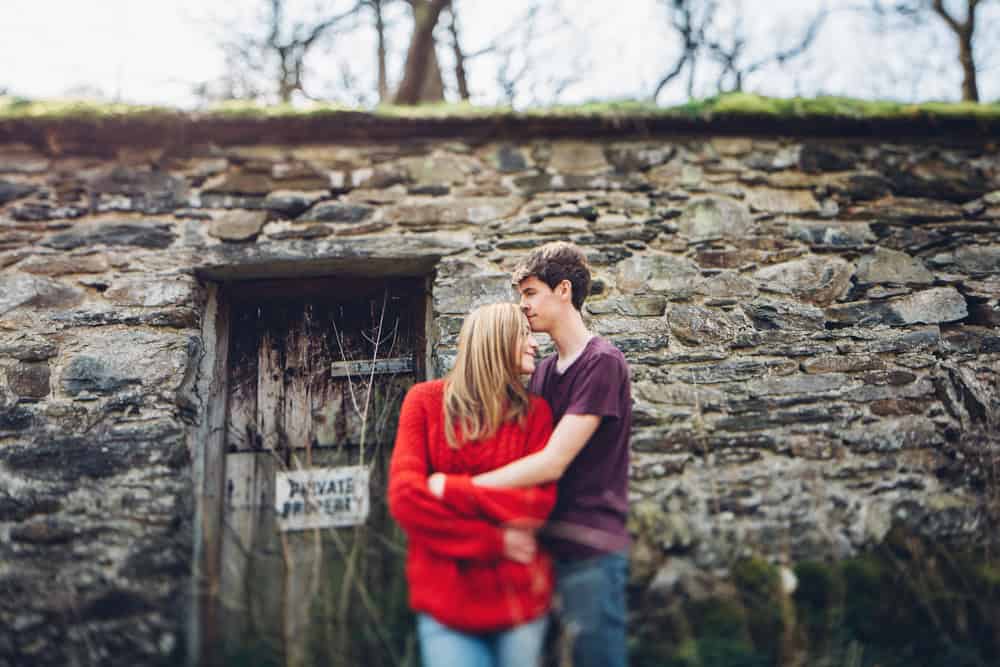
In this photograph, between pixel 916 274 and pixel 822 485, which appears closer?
pixel 822 485

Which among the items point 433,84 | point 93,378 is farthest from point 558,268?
point 433,84

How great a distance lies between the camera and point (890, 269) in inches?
129

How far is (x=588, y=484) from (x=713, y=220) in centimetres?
179

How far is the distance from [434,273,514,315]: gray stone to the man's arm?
1156 millimetres

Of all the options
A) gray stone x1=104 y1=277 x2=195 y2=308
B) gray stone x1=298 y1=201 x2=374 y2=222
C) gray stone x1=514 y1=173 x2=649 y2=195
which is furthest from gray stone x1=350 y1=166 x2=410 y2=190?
gray stone x1=104 y1=277 x2=195 y2=308

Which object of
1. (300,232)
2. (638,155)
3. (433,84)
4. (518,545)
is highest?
(433,84)

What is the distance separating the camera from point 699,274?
3225mm

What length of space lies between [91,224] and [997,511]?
4.23 m

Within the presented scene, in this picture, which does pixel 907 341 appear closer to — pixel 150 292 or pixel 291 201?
pixel 291 201

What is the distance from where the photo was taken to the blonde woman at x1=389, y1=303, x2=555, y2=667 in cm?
177

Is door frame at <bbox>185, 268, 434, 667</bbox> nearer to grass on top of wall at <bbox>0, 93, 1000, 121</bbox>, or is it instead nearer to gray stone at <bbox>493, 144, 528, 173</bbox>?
gray stone at <bbox>493, 144, 528, 173</bbox>

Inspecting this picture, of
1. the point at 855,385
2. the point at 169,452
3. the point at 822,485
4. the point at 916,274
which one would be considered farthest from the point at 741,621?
the point at 169,452

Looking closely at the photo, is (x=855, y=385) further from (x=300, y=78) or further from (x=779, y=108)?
(x=300, y=78)

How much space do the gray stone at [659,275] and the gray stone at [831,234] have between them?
0.57 m
